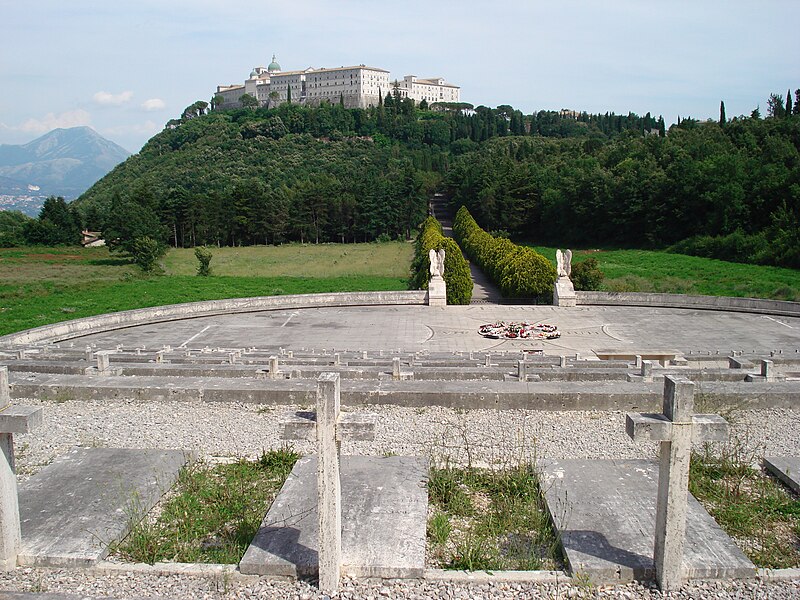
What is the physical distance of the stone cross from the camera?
18.9 feet

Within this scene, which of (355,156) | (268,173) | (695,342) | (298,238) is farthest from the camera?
(355,156)

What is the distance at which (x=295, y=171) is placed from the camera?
102 m

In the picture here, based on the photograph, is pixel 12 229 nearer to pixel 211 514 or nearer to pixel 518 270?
pixel 518 270

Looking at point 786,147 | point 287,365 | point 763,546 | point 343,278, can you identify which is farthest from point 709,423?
point 786,147

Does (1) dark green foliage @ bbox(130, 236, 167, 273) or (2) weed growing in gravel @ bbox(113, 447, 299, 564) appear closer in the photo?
(2) weed growing in gravel @ bbox(113, 447, 299, 564)

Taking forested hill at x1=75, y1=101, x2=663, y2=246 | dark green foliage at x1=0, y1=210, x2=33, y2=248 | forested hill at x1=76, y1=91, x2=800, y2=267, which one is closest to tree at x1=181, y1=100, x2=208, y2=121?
forested hill at x1=75, y1=101, x2=663, y2=246

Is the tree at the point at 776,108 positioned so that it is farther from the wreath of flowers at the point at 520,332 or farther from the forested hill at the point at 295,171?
the wreath of flowers at the point at 520,332

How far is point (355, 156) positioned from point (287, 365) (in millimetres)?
102209

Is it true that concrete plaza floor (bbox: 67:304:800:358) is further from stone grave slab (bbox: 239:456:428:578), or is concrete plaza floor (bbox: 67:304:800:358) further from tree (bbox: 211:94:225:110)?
tree (bbox: 211:94:225:110)

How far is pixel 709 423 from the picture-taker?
5.84 meters

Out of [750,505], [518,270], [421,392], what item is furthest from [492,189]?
[750,505]

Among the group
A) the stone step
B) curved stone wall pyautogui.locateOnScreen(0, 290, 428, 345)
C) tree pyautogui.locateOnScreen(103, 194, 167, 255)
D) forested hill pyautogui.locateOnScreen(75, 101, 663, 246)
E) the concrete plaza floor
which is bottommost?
the concrete plaza floor

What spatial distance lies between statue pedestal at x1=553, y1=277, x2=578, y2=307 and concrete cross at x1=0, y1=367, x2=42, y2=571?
2434cm

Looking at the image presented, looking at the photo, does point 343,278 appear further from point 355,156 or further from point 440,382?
point 355,156
